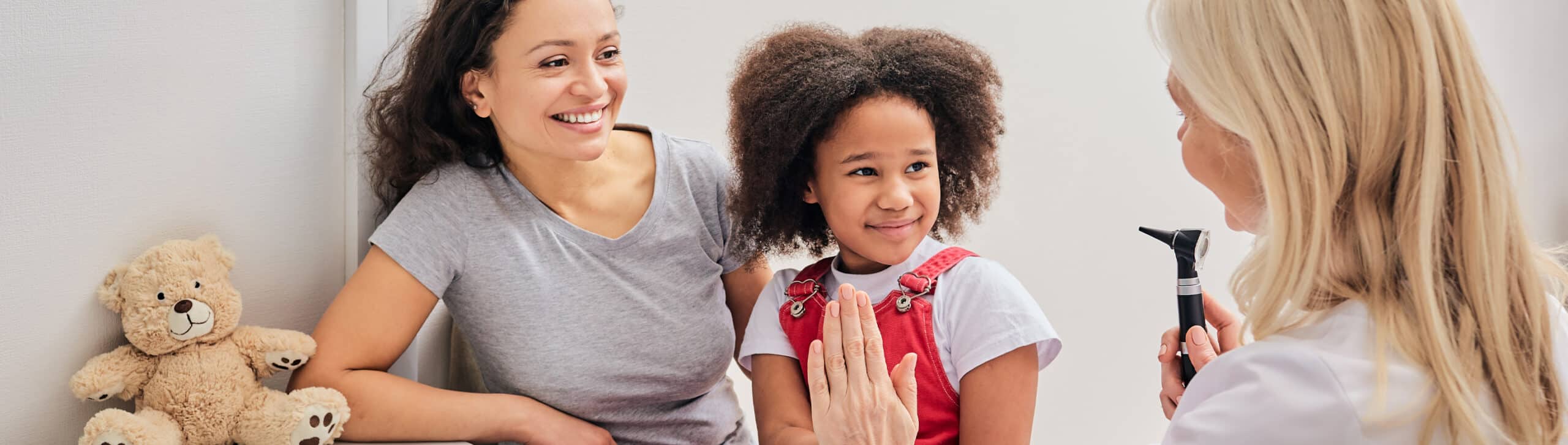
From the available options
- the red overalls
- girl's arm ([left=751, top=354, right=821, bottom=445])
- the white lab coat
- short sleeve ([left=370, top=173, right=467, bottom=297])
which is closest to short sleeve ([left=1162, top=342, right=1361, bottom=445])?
the white lab coat

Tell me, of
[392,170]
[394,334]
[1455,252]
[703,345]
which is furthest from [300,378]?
[1455,252]

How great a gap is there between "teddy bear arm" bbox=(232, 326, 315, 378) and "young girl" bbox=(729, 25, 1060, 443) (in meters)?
0.55

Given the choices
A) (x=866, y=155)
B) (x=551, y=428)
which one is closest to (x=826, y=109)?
(x=866, y=155)

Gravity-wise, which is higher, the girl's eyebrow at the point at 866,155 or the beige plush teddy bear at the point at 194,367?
the girl's eyebrow at the point at 866,155

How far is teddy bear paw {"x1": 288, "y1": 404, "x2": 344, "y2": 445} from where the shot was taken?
126 cm

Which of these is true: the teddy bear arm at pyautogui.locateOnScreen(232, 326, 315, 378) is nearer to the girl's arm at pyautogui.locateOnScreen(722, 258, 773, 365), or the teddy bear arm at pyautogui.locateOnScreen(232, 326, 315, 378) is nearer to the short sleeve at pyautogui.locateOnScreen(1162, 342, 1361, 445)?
the girl's arm at pyautogui.locateOnScreen(722, 258, 773, 365)

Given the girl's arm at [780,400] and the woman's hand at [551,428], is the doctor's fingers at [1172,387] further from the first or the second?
the woman's hand at [551,428]

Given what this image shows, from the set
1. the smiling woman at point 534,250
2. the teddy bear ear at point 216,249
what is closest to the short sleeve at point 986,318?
the smiling woman at point 534,250

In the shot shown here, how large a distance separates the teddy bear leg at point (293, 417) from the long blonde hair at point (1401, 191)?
104 cm

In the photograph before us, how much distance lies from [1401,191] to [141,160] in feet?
4.23

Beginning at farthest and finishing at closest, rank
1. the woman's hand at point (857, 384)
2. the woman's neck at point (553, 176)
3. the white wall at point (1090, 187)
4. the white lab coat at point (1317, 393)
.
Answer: the white wall at point (1090, 187)
the woman's neck at point (553, 176)
the woman's hand at point (857, 384)
the white lab coat at point (1317, 393)

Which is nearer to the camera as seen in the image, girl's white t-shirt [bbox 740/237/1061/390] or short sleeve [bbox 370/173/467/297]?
girl's white t-shirt [bbox 740/237/1061/390]

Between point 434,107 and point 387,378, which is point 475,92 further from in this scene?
point 387,378

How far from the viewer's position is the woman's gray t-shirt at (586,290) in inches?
55.4
